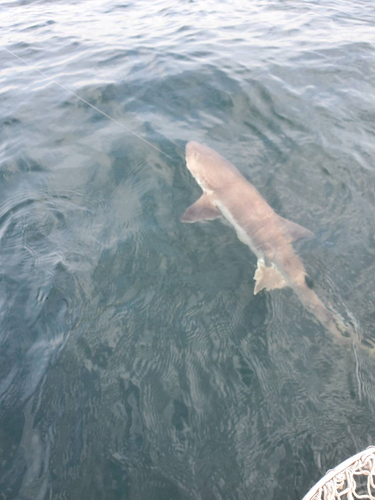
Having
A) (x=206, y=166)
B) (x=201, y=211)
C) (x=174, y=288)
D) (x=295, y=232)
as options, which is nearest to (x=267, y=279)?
(x=295, y=232)

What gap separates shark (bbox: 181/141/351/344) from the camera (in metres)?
4.02

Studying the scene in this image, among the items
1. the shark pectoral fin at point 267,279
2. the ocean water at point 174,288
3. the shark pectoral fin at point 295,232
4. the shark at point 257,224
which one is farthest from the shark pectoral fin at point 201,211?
the shark pectoral fin at point 267,279

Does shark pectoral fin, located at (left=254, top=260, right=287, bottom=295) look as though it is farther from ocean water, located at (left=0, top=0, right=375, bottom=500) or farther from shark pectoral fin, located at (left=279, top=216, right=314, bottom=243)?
shark pectoral fin, located at (left=279, top=216, right=314, bottom=243)

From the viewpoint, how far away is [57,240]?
4.72m

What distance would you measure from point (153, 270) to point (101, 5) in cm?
1513

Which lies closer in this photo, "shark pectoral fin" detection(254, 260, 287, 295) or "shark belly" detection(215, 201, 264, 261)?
"shark pectoral fin" detection(254, 260, 287, 295)

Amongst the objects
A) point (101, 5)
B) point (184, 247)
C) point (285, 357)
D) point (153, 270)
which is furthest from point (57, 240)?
point (101, 5)

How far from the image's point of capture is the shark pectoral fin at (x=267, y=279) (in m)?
4.09

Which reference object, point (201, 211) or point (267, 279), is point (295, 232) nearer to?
point (267, 279)

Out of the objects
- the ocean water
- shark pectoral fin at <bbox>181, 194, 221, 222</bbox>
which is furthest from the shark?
the ocean water

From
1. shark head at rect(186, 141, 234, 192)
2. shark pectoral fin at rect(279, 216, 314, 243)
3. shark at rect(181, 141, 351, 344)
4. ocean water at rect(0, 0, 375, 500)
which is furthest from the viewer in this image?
shark head at rect(186, 141, 234, 192)

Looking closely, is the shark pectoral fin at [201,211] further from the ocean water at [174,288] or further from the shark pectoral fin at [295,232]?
the shark pectoral fin at [295,232]

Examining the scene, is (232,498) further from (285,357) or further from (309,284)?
(309,284)

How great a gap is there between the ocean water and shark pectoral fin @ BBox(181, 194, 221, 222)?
0.52 feet
